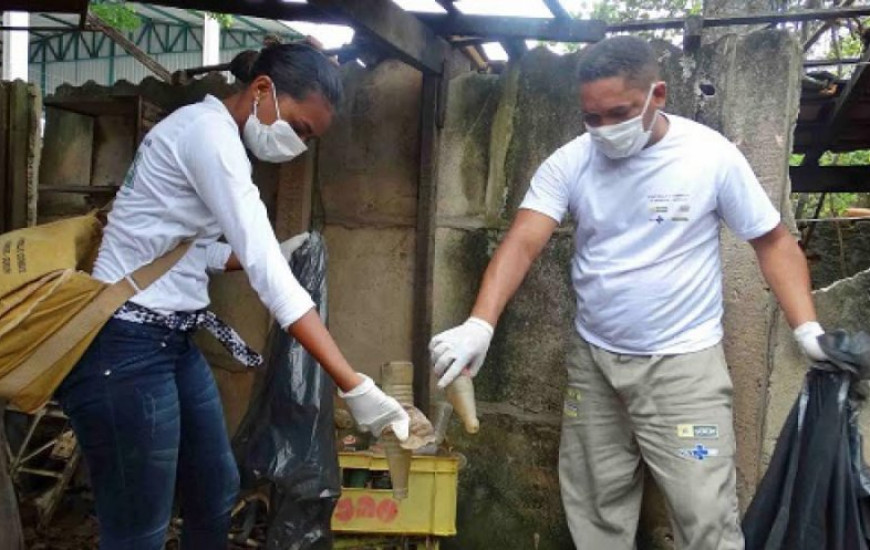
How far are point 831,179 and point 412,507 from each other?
15.0ft

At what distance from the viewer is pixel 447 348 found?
216cm

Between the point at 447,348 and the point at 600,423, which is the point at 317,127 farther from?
the point at 600,423

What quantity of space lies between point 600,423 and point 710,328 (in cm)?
48

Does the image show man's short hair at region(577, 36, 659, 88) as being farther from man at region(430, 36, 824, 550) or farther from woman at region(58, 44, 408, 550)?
woman at region(58, 44, 408, 550)

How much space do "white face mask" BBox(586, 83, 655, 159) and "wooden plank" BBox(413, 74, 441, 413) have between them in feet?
3.51

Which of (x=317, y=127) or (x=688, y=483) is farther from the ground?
(x=317, y=127)

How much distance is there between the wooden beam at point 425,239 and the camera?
3326 mm

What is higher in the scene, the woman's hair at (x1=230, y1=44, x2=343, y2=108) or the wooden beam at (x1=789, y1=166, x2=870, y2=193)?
the wooden beam at (x1=789, y1=166, x2=870, y2=193)

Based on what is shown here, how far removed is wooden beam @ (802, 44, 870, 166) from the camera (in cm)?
354

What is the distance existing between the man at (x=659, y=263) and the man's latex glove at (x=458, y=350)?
0.01m

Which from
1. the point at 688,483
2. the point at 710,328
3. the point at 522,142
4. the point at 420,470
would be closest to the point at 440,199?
the point at 522,142

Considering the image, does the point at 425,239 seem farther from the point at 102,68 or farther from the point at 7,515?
the point at 102,68

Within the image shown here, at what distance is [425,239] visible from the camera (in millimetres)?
3391

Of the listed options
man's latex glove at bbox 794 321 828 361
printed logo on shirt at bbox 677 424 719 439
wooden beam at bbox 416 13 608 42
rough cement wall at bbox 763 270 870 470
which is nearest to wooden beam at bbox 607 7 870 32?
wooden beam at bbox 416 13 608 42
